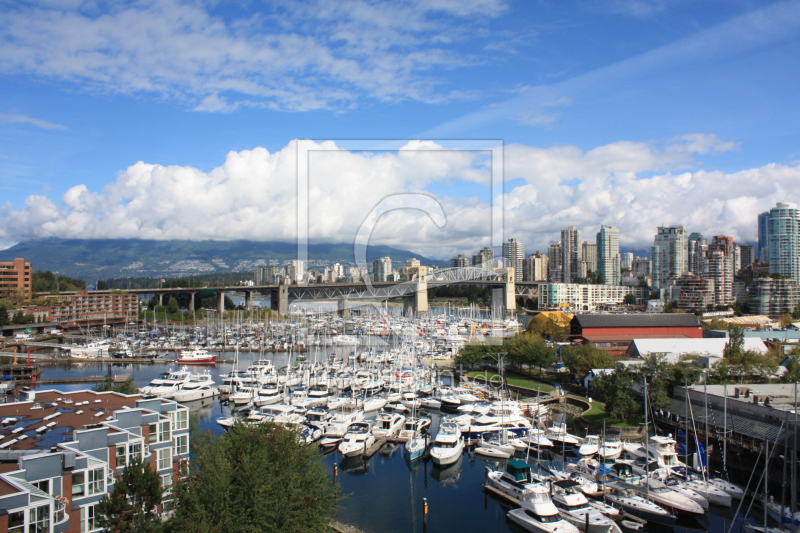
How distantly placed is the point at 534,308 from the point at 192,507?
3773 centimetres

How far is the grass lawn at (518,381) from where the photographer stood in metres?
12.0

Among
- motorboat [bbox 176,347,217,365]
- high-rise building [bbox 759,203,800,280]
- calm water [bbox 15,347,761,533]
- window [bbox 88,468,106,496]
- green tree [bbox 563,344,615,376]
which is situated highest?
high-rise building [bbox 759,203,800,280]

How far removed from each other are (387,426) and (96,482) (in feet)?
18.8

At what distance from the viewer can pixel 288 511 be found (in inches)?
148

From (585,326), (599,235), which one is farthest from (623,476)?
(599,235)

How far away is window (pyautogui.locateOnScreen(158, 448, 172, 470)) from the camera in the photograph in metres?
4.44

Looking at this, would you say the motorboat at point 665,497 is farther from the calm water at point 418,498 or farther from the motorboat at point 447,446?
the motorboat at point 447,446

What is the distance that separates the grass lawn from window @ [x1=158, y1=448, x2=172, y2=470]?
8204mm

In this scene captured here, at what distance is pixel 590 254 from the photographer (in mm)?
55281

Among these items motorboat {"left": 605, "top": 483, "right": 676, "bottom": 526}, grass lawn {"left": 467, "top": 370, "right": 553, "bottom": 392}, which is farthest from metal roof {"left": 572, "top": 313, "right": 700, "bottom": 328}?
motorboat {"left": 605, "top": 483, "right": 676, "bottom": 526}

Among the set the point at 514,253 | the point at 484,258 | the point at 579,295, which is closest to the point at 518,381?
the point at 579,295

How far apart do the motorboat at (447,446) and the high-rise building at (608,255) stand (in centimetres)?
4657

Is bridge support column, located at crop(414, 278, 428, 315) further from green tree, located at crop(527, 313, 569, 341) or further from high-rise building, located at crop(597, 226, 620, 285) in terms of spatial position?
high-rise building, located at crop(597, 226, 620, 285)

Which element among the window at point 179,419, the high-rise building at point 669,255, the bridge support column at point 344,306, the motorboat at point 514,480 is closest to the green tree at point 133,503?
the window at point 179,419
